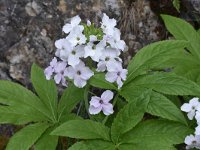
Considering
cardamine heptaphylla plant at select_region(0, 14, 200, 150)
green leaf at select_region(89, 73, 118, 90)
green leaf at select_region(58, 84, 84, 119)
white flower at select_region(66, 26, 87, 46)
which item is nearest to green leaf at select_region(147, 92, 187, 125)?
cardamine heptaphylla plant at select_region(0, 14, 200, 150)

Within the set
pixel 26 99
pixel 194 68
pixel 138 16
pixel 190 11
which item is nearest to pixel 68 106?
pixel 26 99

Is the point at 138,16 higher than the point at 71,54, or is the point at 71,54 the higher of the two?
the point at 71,54

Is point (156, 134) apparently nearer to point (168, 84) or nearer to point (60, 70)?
point (168, 84)

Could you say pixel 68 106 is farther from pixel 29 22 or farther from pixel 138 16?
pixel 138 16

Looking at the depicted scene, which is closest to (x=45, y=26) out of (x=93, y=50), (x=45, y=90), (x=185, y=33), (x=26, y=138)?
(x=45, y=90)

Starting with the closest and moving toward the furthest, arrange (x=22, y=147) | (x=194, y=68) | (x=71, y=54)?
(x=71, y=54)
(x=22, y=147)
(x=194, y=68)

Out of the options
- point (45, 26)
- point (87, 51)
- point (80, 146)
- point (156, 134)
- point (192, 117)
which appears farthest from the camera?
point (45, 26)

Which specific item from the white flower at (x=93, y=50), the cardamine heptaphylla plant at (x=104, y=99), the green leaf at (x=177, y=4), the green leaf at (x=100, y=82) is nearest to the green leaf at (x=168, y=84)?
the cardamine heptaphylla plant at (x=104, y=99)
